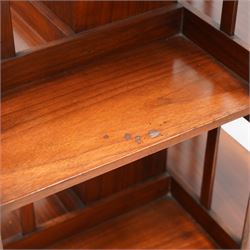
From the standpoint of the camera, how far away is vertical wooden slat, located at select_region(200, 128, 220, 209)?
44.5 inches

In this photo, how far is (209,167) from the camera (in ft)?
3.84

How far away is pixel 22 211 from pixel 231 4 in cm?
54

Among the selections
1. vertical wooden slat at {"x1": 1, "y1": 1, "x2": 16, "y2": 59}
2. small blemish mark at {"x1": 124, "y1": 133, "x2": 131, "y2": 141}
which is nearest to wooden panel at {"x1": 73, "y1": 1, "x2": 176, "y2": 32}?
vertical wooden slat at {"x1": 1, "y1": 1, "x2": 16, "y2": 59}

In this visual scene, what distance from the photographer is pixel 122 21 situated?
1.00 metres

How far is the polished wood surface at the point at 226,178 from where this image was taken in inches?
49.8

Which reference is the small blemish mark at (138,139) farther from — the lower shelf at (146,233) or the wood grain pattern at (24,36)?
the lower shelf at (146,233)

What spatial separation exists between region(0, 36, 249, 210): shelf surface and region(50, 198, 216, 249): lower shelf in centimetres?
45

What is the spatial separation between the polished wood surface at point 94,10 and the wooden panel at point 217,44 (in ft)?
0.24

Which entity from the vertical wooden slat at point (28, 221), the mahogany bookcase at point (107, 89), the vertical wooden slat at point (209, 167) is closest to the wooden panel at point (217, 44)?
the mahogany bookcase at point (107, 89)

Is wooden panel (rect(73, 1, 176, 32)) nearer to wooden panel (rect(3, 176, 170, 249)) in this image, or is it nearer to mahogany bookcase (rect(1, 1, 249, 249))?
mahogany bookcase (rect(1, 1, 249, 249))

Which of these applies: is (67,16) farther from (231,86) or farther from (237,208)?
(237,208)

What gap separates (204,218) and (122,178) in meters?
0.20

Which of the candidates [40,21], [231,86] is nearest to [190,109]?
[231,86]

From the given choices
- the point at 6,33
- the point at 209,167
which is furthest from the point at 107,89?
the point at 209,167
